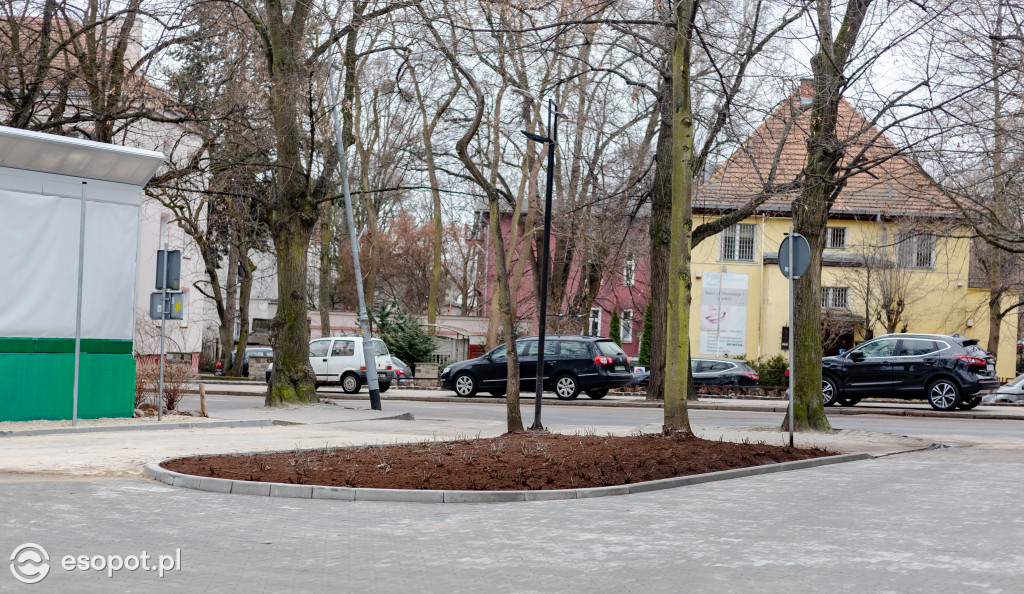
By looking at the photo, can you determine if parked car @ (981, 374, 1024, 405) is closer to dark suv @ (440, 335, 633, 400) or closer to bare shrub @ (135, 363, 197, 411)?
dark suv @ (440, 335, 633, 400)

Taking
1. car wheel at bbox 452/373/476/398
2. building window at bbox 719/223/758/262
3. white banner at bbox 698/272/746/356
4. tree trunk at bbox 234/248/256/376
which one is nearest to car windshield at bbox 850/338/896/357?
car wheel at bbox 452/373/476/398

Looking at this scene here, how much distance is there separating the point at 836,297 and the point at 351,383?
23678 millimetres

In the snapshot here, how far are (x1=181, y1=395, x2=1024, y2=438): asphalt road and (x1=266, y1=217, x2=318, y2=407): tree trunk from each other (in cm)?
207

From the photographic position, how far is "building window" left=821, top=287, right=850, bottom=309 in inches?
1822

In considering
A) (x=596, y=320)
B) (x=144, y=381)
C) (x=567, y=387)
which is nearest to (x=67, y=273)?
(x=144, y=381)

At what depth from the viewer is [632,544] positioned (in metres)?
7.47

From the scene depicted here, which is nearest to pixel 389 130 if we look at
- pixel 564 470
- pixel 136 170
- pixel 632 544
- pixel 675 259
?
pixel 136 170

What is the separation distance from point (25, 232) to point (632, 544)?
12.3m

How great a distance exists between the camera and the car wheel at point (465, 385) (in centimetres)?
3088

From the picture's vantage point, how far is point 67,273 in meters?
16.8

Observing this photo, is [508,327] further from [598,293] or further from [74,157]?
[598,293]

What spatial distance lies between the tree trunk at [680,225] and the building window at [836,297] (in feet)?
112

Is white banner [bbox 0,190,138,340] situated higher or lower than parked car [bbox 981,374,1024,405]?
higher

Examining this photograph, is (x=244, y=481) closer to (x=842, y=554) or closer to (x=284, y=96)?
(x=842, y=554)
